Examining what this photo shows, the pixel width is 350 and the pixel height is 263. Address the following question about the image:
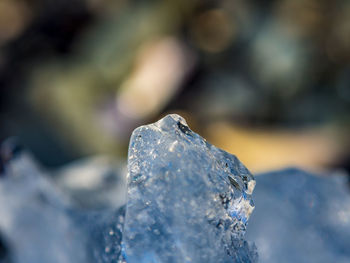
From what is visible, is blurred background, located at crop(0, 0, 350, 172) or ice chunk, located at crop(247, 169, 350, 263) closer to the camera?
ice chunk, located at crop(247, 169, 350, 263)

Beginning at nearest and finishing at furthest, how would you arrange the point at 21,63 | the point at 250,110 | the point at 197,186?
the point at 197,186 < the point at 250,110 < the point at 21,63

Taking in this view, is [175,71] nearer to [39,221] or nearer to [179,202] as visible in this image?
[39,221]

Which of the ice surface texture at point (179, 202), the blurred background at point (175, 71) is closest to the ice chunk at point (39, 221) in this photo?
the ice surface texture at point (179, 202)

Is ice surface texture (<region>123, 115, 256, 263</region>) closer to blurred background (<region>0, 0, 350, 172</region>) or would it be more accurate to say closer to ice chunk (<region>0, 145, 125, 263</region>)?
ice chunk (<region>0, 145, 125, 263</region>)

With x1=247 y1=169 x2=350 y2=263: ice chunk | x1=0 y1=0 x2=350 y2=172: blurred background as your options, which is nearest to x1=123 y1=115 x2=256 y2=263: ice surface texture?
x1=247 y1=169 x2=350 y2=263: ice chunk

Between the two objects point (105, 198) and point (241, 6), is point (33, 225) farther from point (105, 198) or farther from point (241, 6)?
point (241, 6)

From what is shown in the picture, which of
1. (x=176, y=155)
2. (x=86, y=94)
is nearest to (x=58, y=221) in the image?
(x=176, y=155)

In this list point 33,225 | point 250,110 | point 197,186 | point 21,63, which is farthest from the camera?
point 21,63
